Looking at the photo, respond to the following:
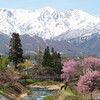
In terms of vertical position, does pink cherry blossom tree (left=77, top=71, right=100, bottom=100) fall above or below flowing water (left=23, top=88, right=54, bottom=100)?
above

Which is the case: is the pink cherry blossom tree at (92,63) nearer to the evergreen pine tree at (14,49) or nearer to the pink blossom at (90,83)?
the pink blossom at (90,83)

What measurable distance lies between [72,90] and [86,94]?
13459 mm

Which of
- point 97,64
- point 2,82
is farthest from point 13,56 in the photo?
point 97,64

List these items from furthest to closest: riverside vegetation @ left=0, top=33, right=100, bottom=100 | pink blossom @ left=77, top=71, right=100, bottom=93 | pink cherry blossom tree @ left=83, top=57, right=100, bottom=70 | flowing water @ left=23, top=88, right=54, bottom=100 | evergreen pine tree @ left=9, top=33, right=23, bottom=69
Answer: evergreen pine tree @ left=9, top=33, right=23, bottom=69 → pink cherry blossom tree @ left=83, top=57, right=100, bottom=70 → flowing water @ left=23, top=88, right=54, bottom=100 → riverside vegetation @ left=0, top=33, right=100, bottom=100 → pink blossom @ left=77, top=71, right=100, bottom=93

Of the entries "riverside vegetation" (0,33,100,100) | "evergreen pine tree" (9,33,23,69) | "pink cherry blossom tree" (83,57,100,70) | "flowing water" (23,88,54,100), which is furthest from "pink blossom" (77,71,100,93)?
"evergreen pine tree" (9,33,23,69)

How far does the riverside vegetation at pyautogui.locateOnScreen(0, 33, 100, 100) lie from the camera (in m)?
53.6

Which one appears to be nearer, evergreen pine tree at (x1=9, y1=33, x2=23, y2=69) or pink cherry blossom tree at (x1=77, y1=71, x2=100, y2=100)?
pink cherry blossom tree at (x1=77, y1=71, x2=100, y2=100)

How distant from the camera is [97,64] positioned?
3310 inches

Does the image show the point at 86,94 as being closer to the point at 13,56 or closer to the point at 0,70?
the point at 0,70

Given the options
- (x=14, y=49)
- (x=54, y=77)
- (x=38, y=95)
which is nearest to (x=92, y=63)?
(x=38, y=95)

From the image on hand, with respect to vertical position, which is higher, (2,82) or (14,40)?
(14,40)

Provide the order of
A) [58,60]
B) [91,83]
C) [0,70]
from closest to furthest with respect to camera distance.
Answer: [91,83] < [0,70] < [58,60]

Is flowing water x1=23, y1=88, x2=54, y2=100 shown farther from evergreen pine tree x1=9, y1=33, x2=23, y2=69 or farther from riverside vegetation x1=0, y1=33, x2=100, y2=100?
evergreen pine tree x1=9, y1=33, x2=23, y2=69

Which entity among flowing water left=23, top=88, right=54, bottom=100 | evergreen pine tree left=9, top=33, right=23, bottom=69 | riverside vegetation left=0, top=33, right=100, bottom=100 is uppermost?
evergreen pine tree left=9, top=33, right=23, bottom=69
